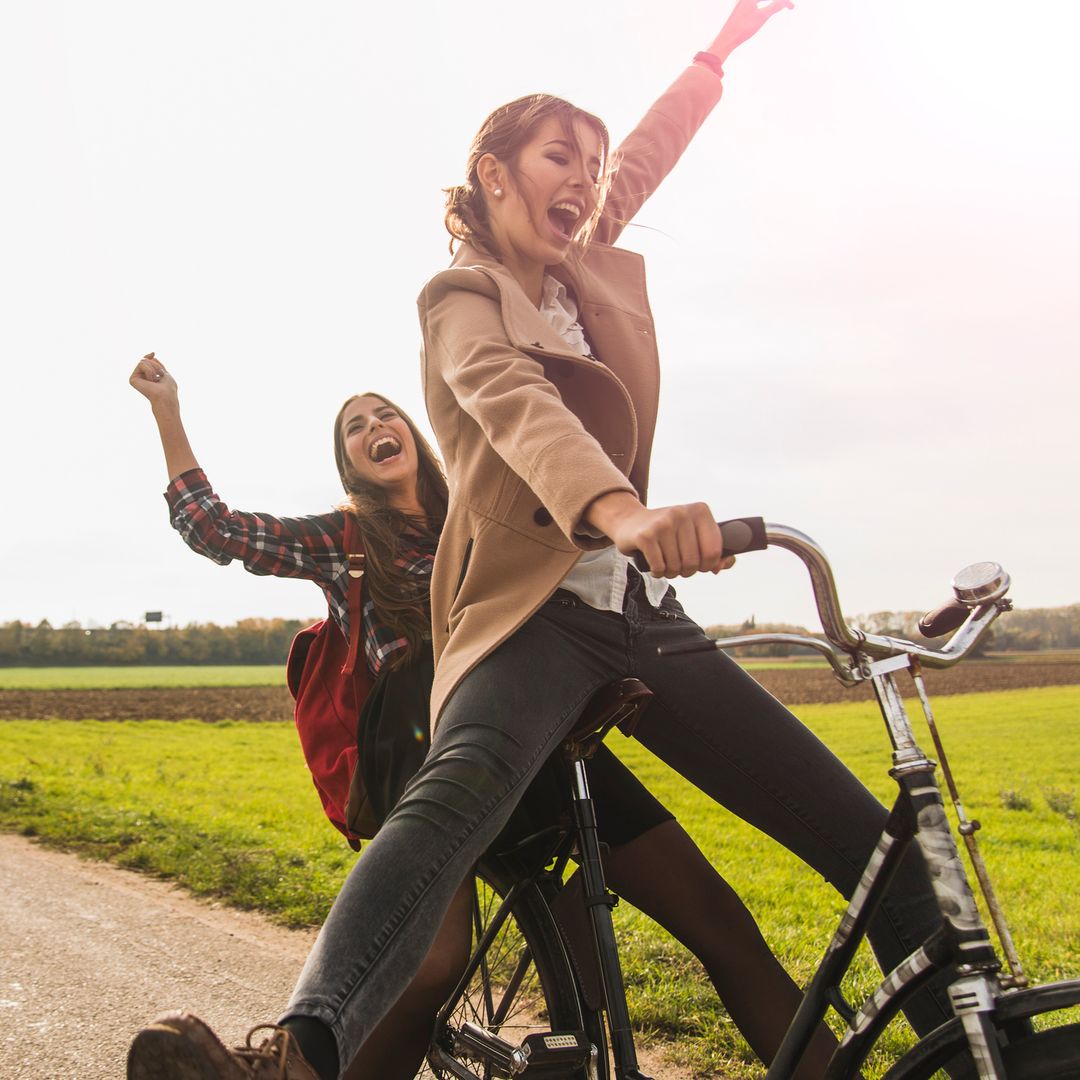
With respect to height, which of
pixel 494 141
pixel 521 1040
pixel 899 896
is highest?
pixel 494 141

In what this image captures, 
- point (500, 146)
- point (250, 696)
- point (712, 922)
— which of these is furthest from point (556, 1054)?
point (250, 696)

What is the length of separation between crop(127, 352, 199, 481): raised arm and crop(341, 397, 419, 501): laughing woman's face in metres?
0.56

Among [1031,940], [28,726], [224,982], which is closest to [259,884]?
[224,982]

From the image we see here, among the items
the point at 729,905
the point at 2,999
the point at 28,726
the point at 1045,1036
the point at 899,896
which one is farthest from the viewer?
the point at 28,726

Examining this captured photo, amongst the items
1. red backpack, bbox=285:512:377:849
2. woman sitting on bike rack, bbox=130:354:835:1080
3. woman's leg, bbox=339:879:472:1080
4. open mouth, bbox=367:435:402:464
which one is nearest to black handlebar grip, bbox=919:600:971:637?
woman sitting on bike rack, bbox=130:354:835:1080

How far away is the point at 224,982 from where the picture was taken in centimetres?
469

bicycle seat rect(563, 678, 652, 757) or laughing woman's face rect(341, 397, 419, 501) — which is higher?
laughing woman's face rect(341, 397, 419, 501)

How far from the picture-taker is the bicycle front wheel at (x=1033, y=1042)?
1.56 metres

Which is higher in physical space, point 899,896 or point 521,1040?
point 899,896

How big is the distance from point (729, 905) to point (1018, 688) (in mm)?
32910

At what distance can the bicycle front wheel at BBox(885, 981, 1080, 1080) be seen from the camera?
156 centimetres

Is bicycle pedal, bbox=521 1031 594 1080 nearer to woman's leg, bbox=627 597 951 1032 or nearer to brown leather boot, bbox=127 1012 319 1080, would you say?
woman's leg, bbox=627 597 951 1032

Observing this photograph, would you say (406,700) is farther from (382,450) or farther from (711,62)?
(711,62)

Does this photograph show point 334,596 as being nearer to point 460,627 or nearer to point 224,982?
point 460,627
